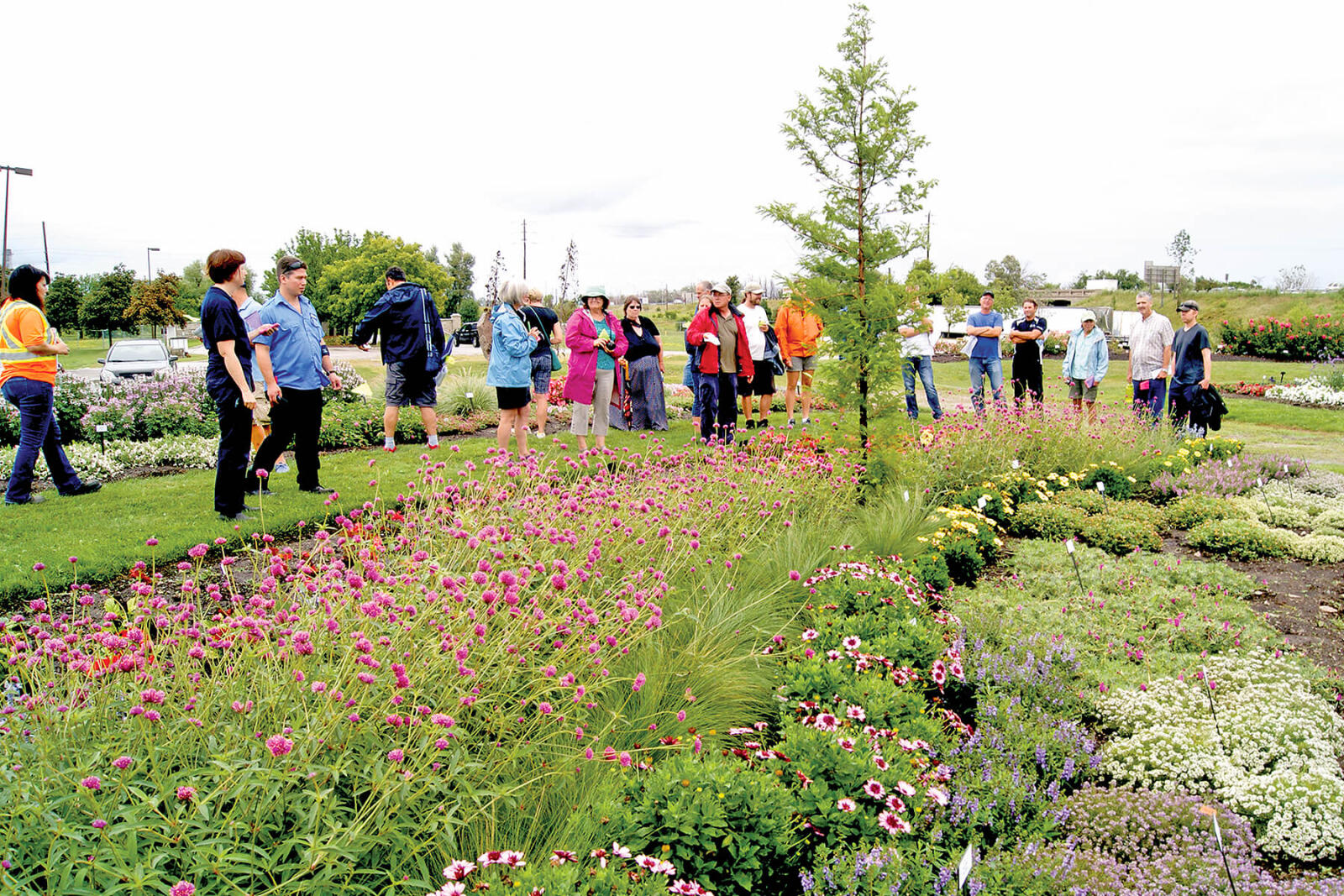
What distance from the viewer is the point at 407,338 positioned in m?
8.09

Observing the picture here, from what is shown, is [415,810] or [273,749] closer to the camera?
[273,749]

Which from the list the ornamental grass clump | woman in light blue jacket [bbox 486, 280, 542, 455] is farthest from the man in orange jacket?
the ornamental grass clump

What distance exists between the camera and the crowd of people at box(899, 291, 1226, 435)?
9.77 m

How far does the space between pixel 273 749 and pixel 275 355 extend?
556 cm

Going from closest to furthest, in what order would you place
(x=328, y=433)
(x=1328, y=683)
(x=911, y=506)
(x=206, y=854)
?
(x=206, y=854) < (x=1328, y=683) < (x=911, y=506) < (x=328, y=433)

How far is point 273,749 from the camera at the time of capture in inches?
70.9

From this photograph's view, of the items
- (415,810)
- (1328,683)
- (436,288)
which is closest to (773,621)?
(415,810)

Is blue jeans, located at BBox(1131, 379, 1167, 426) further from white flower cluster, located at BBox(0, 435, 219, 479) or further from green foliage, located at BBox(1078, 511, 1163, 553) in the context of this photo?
white flower cluster, located at BBox(0, 435, 219, 479)

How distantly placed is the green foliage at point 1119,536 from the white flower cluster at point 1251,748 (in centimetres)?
246

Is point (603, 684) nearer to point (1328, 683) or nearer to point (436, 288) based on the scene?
point (1328, 683)

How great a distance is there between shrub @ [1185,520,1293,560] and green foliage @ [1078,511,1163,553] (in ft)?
1.06

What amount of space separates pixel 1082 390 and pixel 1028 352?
0.91 meters

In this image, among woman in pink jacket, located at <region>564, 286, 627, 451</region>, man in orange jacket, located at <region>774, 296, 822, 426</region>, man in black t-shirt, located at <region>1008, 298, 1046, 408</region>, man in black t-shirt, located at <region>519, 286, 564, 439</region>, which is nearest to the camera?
man in black t-shirt, located at <region>519, 286, 564, 439</region>

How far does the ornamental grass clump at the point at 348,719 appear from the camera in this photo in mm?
1866
